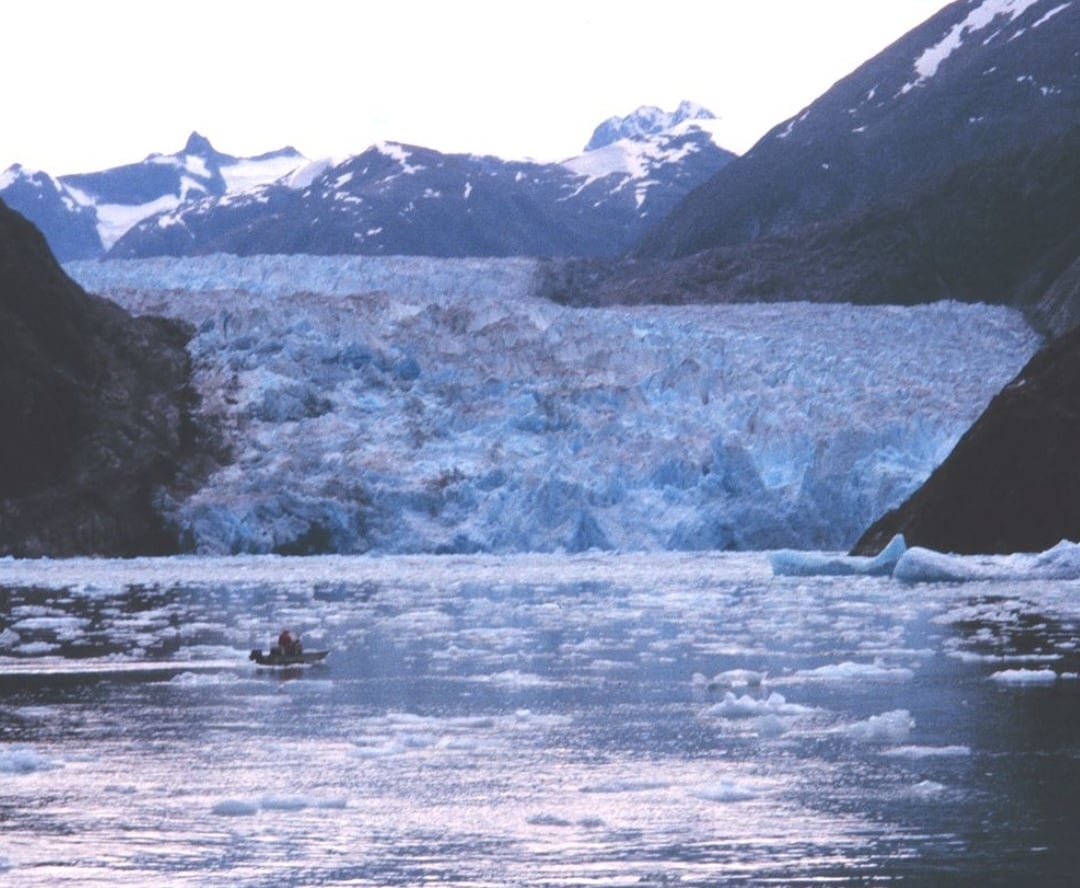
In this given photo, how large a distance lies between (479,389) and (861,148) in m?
46.6

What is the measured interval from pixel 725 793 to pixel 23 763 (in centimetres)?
452

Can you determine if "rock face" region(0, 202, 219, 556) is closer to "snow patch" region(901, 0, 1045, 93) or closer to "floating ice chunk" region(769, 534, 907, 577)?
"floating ice chunk" region(769, 534, 907, 577)

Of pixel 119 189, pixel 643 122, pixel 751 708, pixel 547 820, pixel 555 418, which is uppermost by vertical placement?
pixel 643 122

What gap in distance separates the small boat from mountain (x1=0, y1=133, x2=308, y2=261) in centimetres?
11093

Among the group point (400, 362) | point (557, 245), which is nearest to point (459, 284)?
point (400, 362)

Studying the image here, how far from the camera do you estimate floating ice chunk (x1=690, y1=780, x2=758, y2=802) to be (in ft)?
30.8

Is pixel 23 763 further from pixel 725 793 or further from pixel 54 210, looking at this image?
pixel 54 210

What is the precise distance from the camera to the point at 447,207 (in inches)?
3799

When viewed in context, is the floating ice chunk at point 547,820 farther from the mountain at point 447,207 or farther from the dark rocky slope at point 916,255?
the mountain at point 447,207

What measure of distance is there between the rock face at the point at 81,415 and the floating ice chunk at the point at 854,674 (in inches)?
958

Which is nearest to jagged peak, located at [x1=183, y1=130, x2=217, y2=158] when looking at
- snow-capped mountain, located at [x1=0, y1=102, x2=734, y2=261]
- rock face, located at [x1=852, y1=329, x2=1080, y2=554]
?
snow-capped mountain, located at [x1=0, y1=102, x2=734, y2=261]

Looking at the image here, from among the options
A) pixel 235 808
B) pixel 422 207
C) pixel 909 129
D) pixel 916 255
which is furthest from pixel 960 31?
pixel 235 808

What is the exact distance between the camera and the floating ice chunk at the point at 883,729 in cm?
1127

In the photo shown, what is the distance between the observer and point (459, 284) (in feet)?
157
